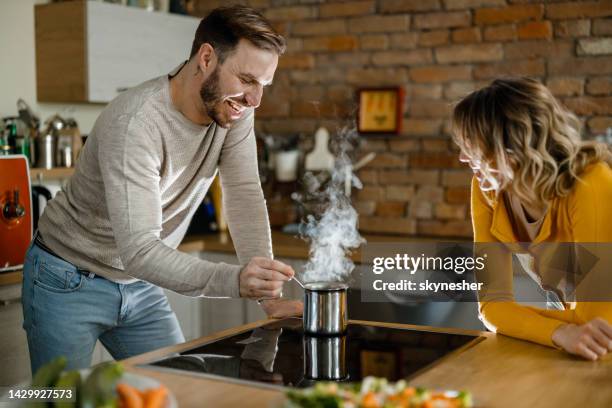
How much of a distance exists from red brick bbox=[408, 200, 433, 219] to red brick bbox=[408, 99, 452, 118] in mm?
439

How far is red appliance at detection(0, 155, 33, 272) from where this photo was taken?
2.83 m

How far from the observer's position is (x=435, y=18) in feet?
12.4

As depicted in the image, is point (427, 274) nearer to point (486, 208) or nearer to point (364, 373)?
point (486, 208)

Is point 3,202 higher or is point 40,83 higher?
point 40,83

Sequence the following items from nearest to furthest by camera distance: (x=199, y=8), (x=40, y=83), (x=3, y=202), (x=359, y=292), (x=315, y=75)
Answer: (x=3, y=202) → (x=359, y=292) → (x=40, y=83) → (x=315, y=75) → (x=199, y=8)

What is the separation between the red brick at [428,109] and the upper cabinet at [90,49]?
4.40 ft

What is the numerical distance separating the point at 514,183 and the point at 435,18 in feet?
6.91

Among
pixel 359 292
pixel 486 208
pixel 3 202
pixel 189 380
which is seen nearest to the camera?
pixel 189 380

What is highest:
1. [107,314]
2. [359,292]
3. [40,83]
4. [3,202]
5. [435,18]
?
[435,18]

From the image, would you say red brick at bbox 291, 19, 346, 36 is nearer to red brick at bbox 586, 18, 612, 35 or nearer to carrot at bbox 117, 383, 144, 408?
red brick at bbox 586, 18, 612, 35

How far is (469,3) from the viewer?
369 cm

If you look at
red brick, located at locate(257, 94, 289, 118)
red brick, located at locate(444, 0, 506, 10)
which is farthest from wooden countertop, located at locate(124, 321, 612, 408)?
red brick, located at locate(257, 94, 289, 118)

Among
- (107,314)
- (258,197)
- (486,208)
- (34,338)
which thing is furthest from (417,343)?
(34,338)

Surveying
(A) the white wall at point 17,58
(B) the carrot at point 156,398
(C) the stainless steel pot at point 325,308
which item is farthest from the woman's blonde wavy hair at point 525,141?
(A) the white wall at point 17,58
